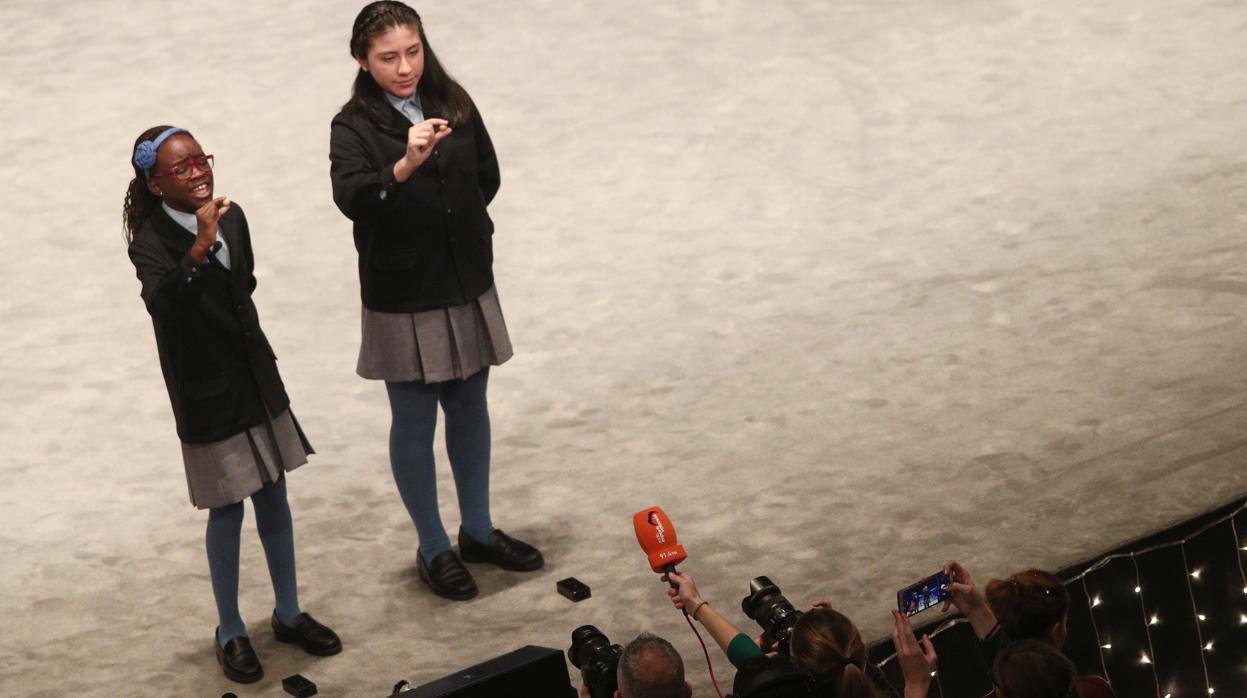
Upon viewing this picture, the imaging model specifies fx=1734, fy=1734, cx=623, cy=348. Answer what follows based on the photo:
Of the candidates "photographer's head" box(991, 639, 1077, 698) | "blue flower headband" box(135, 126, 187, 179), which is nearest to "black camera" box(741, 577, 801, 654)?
"photographer's head" box(991, 639, 1077, 698)

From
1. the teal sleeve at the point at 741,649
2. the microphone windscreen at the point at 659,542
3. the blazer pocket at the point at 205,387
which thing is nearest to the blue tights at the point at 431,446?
the blazer pocket at the point at 205,387

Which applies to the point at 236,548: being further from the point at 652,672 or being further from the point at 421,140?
the point at 652,672

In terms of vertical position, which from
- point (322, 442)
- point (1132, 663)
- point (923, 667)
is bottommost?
point (1132, 663)

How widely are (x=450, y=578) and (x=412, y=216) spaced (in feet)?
3.07

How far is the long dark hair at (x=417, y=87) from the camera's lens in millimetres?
4138

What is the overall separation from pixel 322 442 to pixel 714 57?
11.7 feet

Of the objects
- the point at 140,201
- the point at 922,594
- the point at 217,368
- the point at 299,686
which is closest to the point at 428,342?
the point at 217,368

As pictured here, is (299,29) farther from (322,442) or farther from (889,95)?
(322,442)

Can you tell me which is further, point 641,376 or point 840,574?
point 641,376

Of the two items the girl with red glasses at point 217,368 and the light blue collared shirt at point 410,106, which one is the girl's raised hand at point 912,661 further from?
the light blue collared shirt at point 410,106

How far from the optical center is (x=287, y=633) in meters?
4.29

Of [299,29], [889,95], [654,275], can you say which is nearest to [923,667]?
[654,275]

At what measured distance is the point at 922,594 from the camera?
3.33 meters

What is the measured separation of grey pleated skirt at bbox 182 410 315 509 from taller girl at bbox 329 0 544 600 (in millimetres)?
352
